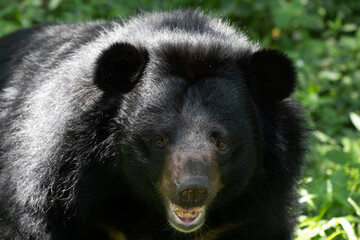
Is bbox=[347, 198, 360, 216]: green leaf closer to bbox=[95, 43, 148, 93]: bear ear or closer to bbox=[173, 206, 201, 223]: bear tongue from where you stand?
bbox=[173, 206, 201, 223]: bear tongue

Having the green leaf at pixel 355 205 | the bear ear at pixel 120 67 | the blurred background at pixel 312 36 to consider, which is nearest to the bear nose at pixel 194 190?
the bear ear at pixel 120 67

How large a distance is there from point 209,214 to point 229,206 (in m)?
0.17

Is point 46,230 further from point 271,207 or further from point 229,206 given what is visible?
point 271,207

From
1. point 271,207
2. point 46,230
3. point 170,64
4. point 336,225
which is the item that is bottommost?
point 336,225

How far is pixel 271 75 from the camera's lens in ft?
16.2

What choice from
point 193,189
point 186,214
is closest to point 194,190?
point 193,189

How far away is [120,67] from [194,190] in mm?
1061

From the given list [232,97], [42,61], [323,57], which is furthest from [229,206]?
[323,57]

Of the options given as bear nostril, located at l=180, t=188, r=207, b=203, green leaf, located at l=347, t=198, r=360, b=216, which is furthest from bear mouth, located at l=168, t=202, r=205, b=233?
green leaf, located at l=347, t=198, r=360, b=216

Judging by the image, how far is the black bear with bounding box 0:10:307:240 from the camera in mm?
4617

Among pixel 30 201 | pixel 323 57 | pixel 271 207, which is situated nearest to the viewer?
pixel 30 201

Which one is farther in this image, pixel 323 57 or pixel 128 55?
pixel 323 57

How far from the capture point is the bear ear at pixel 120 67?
4688 millimetres

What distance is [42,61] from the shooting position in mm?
5855
